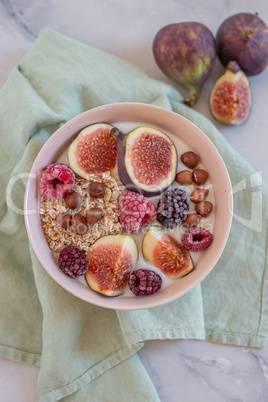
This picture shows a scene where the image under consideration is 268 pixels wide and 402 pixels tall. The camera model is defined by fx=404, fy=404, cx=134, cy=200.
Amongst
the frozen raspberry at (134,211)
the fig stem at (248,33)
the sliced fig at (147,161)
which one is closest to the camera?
the frozen raspberry at (134,211)

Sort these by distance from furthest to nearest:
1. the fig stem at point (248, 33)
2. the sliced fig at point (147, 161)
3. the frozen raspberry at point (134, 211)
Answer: the fig stem at point (248, 33) < the sliced fig at point (147, 161) < the frozen raspberry at point (134, 211)

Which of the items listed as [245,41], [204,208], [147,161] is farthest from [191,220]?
[245,41]

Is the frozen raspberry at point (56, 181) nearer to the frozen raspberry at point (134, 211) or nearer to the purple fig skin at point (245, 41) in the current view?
the frozen raspberry at point (134, 211)

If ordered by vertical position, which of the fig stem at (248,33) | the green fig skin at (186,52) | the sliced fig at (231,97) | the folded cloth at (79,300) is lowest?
the folded cloth at (79,300)

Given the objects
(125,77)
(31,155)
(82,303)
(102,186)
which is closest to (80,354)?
(82,303)

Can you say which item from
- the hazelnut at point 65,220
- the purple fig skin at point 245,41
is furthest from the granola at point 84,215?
the purple fig skin at point 245,41

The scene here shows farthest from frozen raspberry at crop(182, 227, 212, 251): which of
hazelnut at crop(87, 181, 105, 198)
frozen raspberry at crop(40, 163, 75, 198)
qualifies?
frozen raspberry at crop(40, 163, 75, 198)

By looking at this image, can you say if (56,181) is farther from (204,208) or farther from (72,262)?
(204,208)
